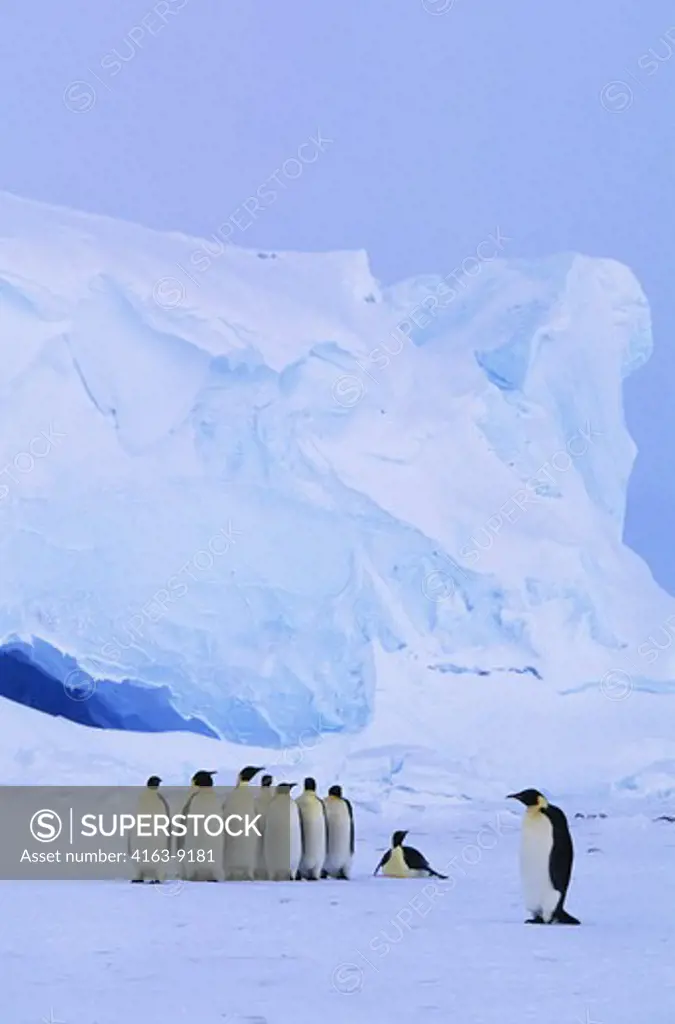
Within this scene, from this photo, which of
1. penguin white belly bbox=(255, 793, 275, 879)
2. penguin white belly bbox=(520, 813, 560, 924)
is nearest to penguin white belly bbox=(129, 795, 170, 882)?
penguin white belly bbox=(255, 793, 275, 879)

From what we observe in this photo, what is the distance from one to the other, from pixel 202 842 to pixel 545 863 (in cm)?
123

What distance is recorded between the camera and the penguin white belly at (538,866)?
460 cm

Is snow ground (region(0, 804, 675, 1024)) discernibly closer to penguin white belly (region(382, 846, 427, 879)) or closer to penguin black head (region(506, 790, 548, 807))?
penguin white belly (region(382, 846, 427, 879))

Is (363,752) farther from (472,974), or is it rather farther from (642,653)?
(472,974)

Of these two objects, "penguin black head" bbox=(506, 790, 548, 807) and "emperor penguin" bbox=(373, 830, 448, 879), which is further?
"emperor penguin" bbox=(373, 830, 448, 879)

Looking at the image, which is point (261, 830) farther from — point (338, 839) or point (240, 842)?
point (338, 839)

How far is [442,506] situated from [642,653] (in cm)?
117

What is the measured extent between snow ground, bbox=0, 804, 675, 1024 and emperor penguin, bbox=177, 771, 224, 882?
0.15 metres

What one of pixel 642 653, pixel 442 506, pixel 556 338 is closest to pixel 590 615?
pixel 642 653

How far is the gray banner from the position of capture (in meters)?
5.23

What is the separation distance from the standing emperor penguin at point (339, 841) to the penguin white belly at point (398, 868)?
0.15 m

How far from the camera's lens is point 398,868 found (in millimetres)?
5430

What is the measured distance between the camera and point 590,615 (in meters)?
7.41

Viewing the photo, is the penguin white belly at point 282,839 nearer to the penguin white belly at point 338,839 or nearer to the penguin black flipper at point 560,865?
the penguin white belly at point 338,839
